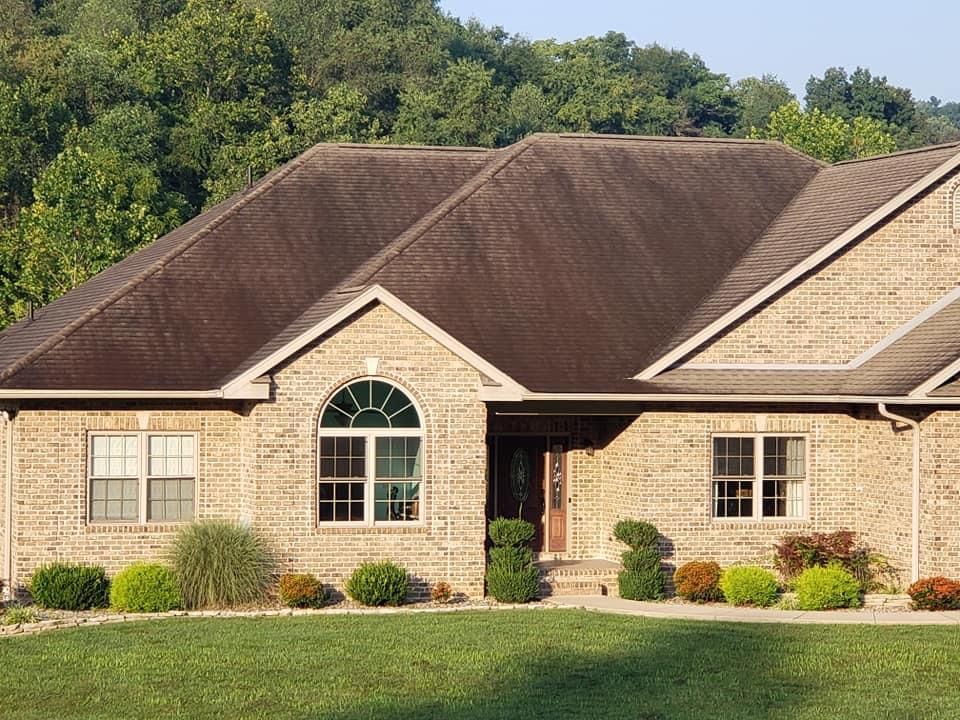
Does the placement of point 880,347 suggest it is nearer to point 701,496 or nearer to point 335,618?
point 701,496

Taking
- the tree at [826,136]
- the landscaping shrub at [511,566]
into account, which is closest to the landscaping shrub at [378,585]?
the landscaping shrub at [511,566]

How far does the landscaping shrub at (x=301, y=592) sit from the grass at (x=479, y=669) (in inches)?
45.5

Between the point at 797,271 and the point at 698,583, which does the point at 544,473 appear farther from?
the point at 797,271

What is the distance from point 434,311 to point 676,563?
5485mm

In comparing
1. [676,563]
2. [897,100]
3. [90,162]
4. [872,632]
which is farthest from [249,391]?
[897,100]

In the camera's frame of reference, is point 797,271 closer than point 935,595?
No

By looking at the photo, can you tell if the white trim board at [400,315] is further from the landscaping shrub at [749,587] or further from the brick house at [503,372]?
the landscaping shrub at [749,587]

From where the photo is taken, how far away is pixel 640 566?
2905cm

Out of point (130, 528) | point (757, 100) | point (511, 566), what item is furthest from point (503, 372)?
point (757, 100)

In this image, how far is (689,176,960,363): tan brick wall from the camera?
30.8 m

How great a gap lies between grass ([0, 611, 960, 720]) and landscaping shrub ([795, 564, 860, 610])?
1.99 metres

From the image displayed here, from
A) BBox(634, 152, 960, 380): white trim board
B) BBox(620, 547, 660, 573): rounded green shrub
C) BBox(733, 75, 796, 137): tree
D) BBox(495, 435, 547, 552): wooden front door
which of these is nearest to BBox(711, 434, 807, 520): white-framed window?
BBox(634, 152, 960, 380): white trim board

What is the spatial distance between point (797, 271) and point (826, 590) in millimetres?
5402

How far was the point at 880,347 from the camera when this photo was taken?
31.2 metres
